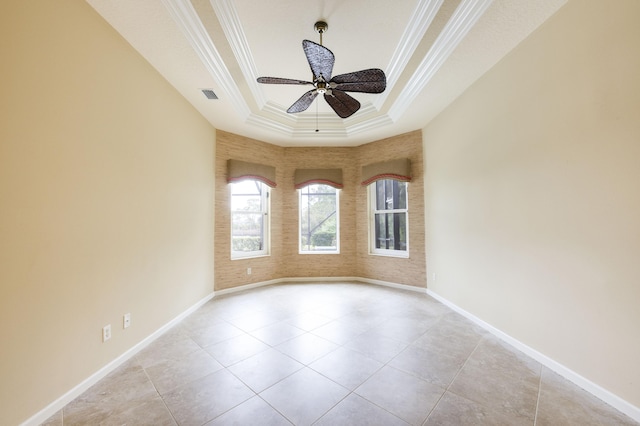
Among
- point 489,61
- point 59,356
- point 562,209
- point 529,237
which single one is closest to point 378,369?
point 529,237

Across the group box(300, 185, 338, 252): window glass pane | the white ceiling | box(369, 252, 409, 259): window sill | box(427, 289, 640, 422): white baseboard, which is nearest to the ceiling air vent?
the white ceiling

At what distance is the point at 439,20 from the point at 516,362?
3.05 meters

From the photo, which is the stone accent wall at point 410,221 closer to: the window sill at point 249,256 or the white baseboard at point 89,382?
the window sill at point 249,256

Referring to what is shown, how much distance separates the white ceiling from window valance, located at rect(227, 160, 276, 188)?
3.08ft

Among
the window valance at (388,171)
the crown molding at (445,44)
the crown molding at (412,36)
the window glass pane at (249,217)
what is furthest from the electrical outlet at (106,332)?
the window valance at (388,171)

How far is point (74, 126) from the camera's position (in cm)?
185

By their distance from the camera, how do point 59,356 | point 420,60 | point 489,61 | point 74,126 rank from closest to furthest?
point 59,356 → point 74,126 → point 489,61 → point 420,60

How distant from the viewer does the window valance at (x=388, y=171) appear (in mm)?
4535

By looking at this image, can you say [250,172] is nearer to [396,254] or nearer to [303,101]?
[303,101]

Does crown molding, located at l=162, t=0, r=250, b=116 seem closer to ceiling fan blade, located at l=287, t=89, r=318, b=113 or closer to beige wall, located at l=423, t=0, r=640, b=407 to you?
ceiling fan blade, located at l=287, t=89, r=318, b=113

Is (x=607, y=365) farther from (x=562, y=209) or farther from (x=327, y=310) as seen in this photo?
(x=327, y=310)

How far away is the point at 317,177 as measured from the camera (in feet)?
17.2

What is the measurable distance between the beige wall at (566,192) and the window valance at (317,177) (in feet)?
8.56

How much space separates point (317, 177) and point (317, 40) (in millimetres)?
2750
